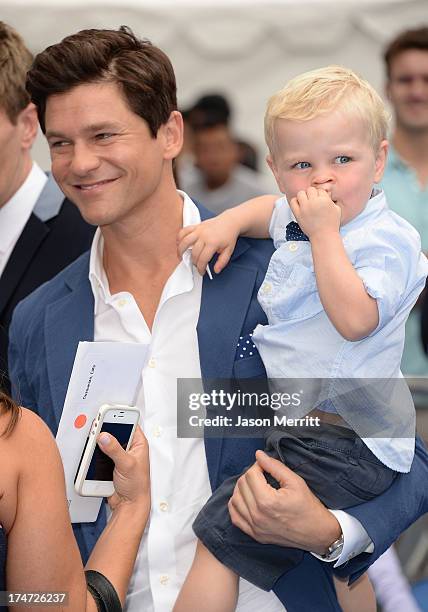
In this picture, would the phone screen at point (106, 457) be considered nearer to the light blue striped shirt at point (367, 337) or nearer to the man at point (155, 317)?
the man at point (155, 317)

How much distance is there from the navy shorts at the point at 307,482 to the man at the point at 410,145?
211cm

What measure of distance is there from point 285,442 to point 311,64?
582 centimetres

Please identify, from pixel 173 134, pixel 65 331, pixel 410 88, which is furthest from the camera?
pixel 410 88

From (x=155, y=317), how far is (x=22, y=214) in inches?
40.5

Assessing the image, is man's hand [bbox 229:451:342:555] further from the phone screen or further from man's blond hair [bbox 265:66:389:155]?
man's blond hair [bbox 265:66:389:155]

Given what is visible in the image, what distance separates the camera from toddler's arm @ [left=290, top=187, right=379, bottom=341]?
7.95 feet

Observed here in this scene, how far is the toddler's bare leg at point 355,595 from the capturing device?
9.25 feet

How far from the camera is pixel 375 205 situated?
103 inches

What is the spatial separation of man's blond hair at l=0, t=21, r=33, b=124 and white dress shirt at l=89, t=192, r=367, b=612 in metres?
1.07

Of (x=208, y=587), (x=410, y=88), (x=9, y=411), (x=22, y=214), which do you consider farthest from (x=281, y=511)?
(x=410, y=88)

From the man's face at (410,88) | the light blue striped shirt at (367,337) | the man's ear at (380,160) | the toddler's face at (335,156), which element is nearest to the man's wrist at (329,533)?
the light blue striped shirt at (367,337)

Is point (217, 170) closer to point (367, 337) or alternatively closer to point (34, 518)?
point (367, 337)

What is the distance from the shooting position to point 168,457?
8.89 feet

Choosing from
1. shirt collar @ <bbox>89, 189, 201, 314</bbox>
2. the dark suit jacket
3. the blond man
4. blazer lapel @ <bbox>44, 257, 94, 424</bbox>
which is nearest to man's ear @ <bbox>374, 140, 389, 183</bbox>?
the blond man
